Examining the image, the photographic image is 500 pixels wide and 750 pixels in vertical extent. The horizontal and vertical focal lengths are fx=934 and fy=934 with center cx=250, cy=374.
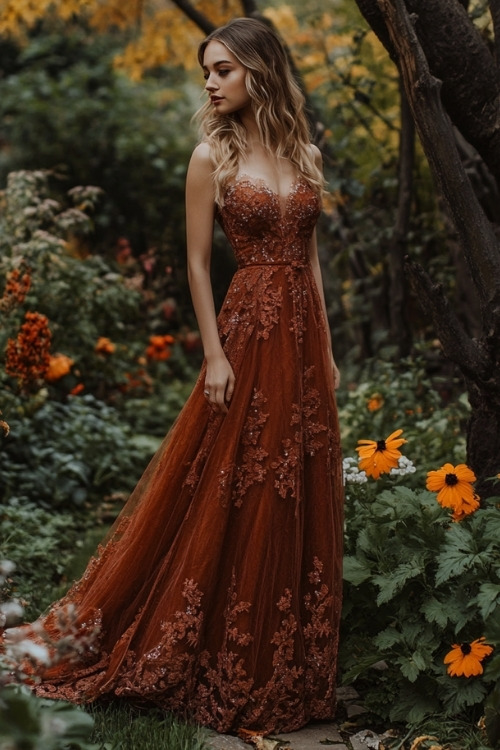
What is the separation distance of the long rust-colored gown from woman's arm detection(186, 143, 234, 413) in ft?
0.19

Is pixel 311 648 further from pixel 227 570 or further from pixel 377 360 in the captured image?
pixel 377 360

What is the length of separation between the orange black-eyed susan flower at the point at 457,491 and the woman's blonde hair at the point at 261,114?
1.03 meters

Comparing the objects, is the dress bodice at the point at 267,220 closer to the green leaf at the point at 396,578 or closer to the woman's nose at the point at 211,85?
the woman's nose at the point at 211,85

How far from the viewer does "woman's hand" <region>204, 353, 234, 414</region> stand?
2918mm

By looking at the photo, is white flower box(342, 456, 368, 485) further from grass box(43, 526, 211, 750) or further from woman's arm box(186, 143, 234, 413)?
grass box(43, 526, 211, 750)

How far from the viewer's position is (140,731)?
2.68 meters

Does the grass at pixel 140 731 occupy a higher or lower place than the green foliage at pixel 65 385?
lower

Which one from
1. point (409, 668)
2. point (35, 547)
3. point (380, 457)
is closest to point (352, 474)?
point (380, 457)

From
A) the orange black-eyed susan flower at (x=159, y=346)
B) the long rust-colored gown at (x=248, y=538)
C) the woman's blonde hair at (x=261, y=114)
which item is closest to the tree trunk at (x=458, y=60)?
the woman's blonde hair at (x=261, y=114)

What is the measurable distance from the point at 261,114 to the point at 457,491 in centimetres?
137

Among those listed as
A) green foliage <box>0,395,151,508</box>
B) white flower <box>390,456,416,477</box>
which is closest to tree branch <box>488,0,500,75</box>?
white flower <box>390,456,416,477</box>

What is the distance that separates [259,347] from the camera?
9.78ft

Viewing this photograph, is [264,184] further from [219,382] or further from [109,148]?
[109,148]

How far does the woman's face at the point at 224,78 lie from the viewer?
2990 millimetres
